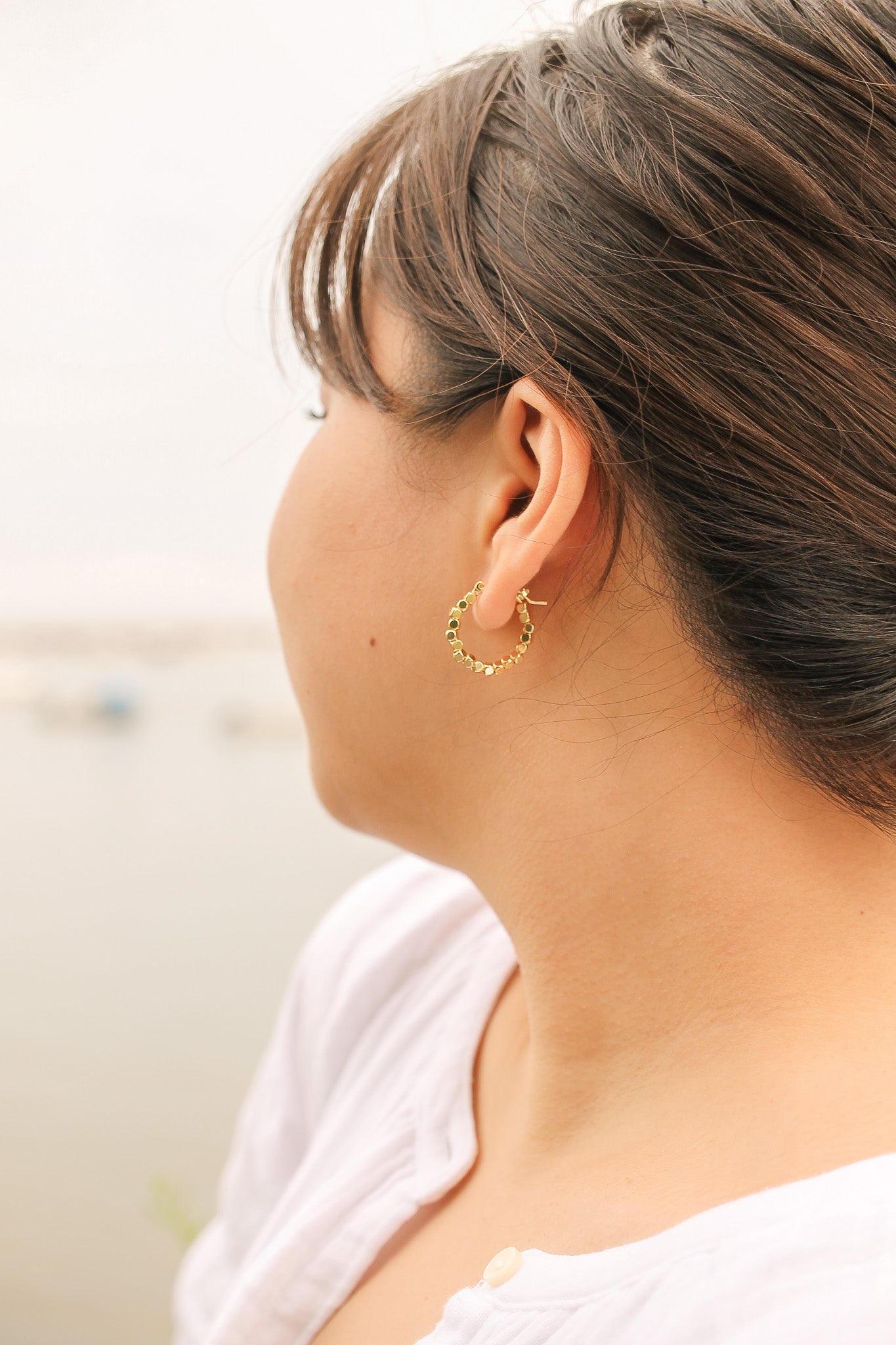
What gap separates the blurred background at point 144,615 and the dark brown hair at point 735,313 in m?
0.57

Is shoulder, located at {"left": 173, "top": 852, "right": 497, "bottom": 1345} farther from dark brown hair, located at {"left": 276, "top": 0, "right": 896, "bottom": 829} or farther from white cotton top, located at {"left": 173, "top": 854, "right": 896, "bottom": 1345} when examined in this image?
dark brown hair, located at {"left": 276, "top": 0, "right": 896, "bottom": 829}

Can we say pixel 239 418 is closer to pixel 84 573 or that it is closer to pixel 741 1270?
pixel 84 573

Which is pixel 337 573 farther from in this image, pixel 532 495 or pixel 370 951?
pixel 370 951

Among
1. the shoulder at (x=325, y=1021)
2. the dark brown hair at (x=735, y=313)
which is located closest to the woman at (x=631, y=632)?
the dark brown hair at (x=735, y=313)

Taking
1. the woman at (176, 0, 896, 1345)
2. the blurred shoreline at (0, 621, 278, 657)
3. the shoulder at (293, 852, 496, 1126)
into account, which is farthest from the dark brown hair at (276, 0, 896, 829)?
the blurred shoreline at (0, 621, 278, 657)

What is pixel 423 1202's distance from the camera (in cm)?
63

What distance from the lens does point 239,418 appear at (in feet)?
3.63

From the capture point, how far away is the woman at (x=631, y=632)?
43cm

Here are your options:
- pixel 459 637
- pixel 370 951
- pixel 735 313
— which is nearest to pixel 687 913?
pixel 459 637

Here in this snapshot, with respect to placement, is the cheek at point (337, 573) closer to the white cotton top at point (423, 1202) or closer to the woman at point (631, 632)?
the woman at point (631, 632)

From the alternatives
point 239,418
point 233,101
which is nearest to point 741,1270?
point 239,418

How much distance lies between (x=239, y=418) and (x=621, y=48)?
70 cm

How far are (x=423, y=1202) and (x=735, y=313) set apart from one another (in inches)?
22.1

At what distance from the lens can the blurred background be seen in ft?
3.38
